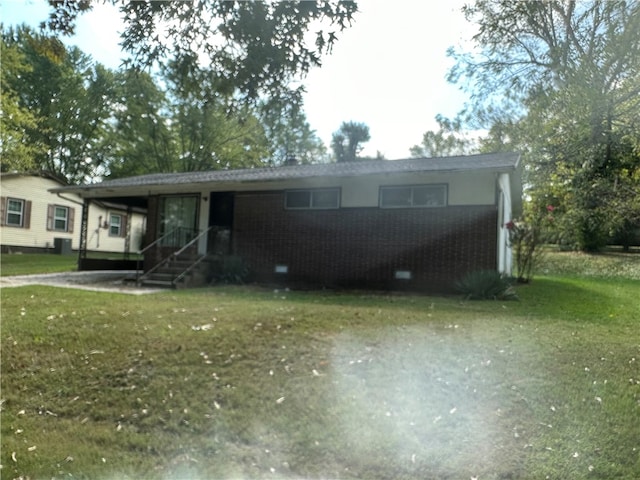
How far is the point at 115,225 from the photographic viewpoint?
23.4 meters

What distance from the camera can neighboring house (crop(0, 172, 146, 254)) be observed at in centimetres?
1844

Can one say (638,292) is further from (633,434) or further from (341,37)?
(341,37)

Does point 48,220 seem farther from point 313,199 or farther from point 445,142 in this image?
point 445,142

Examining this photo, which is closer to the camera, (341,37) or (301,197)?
(341,37)

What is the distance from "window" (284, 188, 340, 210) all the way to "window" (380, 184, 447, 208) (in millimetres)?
1245

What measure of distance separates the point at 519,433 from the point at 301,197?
889 centimetres

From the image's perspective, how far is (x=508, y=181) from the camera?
10695 mm

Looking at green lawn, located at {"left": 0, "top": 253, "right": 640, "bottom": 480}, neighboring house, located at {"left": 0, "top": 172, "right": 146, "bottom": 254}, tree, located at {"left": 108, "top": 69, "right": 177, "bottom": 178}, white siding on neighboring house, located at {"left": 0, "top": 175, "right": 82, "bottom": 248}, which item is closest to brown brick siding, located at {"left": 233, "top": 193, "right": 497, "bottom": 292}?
green lawn, located at {"left": 0, "top": 253, "right": 640, "bottom": 480}

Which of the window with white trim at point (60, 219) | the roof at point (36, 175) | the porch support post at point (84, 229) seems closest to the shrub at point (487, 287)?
the porch support post at point (84, 229)

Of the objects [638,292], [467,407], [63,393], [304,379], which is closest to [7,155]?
[63,393]

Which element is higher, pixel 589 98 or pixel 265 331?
pixel 589 98

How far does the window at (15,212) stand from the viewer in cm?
1864

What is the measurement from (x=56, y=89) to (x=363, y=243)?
6804 mm

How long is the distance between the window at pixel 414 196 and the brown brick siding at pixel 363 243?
0.54 feet
